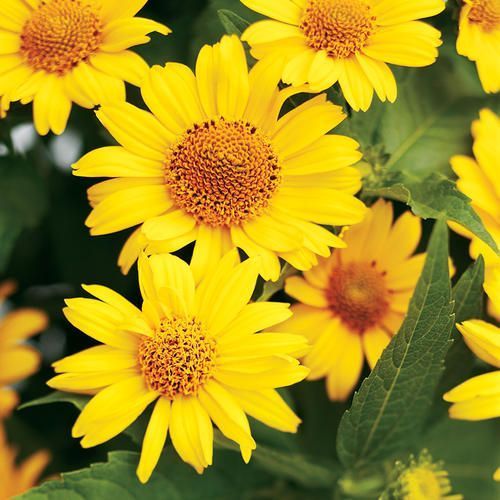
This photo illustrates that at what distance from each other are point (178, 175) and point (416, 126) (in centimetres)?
30

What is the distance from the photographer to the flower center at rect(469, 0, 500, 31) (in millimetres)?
849

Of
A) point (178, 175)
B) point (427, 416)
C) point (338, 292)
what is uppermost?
point (178, 175)

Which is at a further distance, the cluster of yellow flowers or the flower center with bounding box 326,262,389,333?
the flower center with bounding box 326,262,389,333

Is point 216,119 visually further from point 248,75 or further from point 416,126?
point 416,126

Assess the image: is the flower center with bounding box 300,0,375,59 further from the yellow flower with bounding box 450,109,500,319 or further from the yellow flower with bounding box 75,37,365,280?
the yellow flower with bounding box 450,109,500,319

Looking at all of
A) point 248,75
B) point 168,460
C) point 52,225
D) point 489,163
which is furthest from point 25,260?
point 489,163

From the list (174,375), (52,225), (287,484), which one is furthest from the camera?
(52,225)

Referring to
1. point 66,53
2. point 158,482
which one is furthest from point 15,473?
point 66,53

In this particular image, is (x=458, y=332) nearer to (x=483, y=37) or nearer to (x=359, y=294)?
(x=359, y=294)

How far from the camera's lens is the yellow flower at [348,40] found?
77 cm

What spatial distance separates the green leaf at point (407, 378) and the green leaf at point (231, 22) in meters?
0.25

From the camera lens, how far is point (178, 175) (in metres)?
0.82

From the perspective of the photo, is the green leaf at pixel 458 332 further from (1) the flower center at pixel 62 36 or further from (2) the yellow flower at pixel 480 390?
(1) the flower center at pixel 62 36

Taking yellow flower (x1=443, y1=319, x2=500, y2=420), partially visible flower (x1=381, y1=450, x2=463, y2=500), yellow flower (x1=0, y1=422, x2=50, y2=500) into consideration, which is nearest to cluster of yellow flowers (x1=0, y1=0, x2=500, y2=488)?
yellow flower (x1=443, y1=319, x2=500, y2=420)
